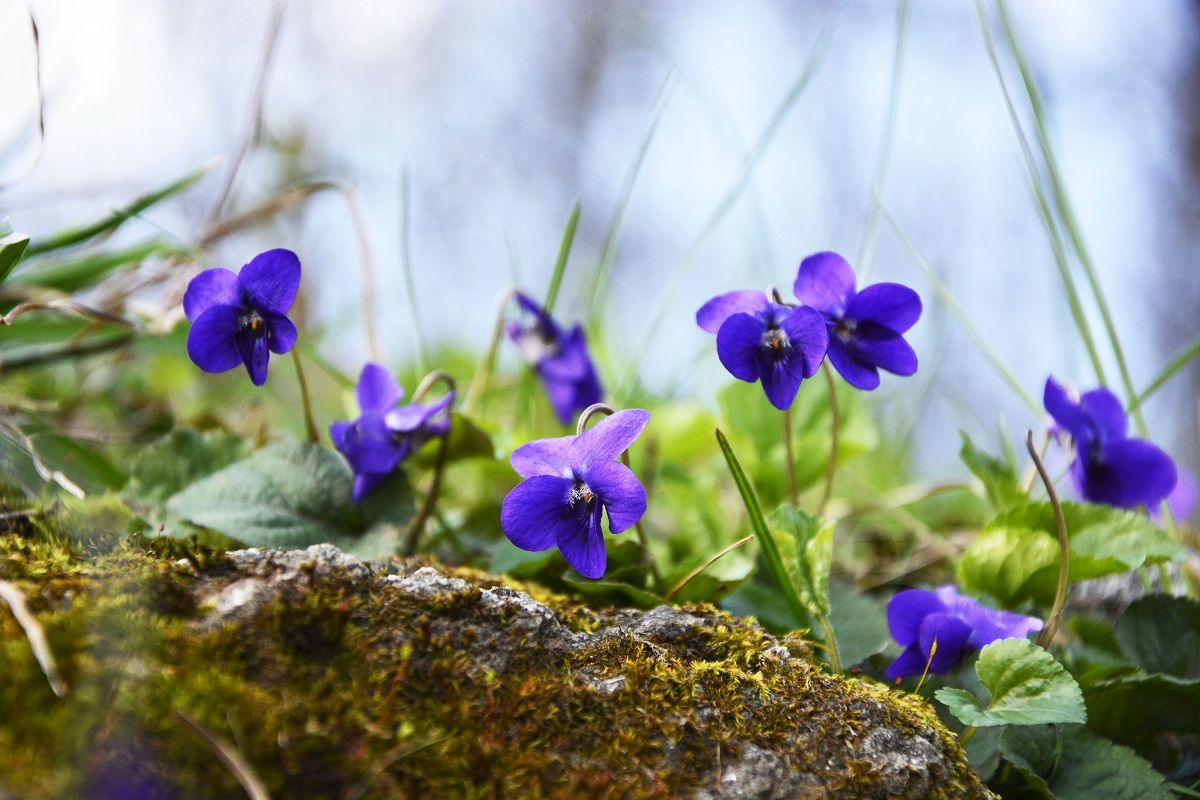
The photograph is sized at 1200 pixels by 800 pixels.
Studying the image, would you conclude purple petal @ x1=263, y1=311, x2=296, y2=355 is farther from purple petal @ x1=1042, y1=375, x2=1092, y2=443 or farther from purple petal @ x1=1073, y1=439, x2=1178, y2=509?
purple petal @ x1=1073, y1=439, x2=1178, y2=509

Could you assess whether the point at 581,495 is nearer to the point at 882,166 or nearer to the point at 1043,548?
the point at 1043,548

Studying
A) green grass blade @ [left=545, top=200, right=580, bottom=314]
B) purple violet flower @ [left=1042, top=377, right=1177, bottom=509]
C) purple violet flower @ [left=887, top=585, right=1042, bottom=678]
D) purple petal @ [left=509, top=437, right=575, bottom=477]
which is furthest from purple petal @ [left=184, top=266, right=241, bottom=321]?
purple violet flower @ [left=1042, top=377, right=1177, bottom=509]

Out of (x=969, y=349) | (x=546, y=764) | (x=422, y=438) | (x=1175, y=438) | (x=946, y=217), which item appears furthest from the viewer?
(x=946, y=217)

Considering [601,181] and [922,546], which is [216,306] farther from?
[601,181]

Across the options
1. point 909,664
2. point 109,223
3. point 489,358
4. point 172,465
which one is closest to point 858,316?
point 909,664

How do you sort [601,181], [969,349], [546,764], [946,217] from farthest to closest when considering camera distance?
[601,181], [946,217], [969,349], [546,764]

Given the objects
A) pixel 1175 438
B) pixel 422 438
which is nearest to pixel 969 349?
pixel 1175 438

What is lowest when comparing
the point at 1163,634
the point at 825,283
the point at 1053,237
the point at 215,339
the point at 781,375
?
the point at 1163,634
